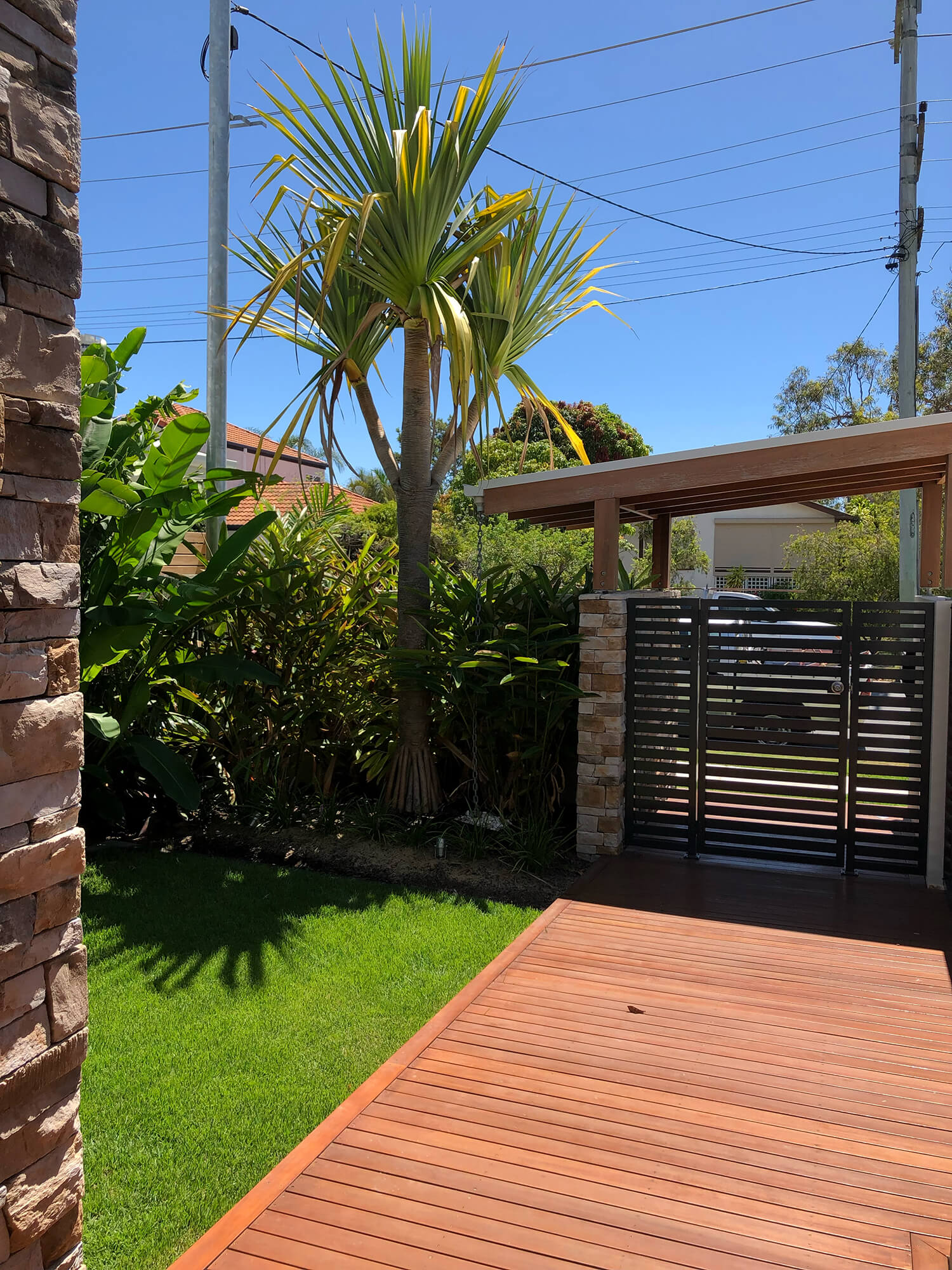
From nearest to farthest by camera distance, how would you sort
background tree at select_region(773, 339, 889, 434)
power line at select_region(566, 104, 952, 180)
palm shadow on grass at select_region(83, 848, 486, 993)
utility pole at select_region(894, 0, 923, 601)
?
1. palm shadow on grass at select_region(83, 848, 486, 993)
2. utility pole at select_region(894, 0, 923, 601)
3. power line at select_region(566, 104, 952, 180)
4. background tree at select_region(773, 339, 889, 434)

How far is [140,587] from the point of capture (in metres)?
5.74

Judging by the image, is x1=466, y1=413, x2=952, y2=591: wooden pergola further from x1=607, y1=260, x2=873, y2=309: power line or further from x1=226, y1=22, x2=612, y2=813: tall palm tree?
x1=607, y1=260, x2=873, y2=309: power line

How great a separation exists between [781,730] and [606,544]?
5.68 feet

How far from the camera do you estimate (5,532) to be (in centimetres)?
181

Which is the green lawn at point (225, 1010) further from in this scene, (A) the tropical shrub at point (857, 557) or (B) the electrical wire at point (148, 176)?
(B) the electrical wire at point (148, 176)

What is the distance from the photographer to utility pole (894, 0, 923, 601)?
11.4m

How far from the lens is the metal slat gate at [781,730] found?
5703 millimetres

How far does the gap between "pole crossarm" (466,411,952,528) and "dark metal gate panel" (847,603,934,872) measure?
99 centimetres

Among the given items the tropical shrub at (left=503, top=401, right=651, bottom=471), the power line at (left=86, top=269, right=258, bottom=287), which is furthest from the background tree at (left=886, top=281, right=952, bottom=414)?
the power line at (left=86, top=269, right=258, bottom=287)

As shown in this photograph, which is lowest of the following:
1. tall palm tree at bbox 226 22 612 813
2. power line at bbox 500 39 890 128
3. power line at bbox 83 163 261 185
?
tall palm tree at bbox 226 22 612 813

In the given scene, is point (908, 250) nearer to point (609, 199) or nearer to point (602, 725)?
point (609, 199)

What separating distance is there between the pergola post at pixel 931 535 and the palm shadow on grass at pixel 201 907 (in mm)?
4531

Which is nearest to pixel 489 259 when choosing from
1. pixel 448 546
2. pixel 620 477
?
pixel 620 477

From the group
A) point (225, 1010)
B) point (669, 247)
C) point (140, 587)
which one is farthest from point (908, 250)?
point (669, 247)
